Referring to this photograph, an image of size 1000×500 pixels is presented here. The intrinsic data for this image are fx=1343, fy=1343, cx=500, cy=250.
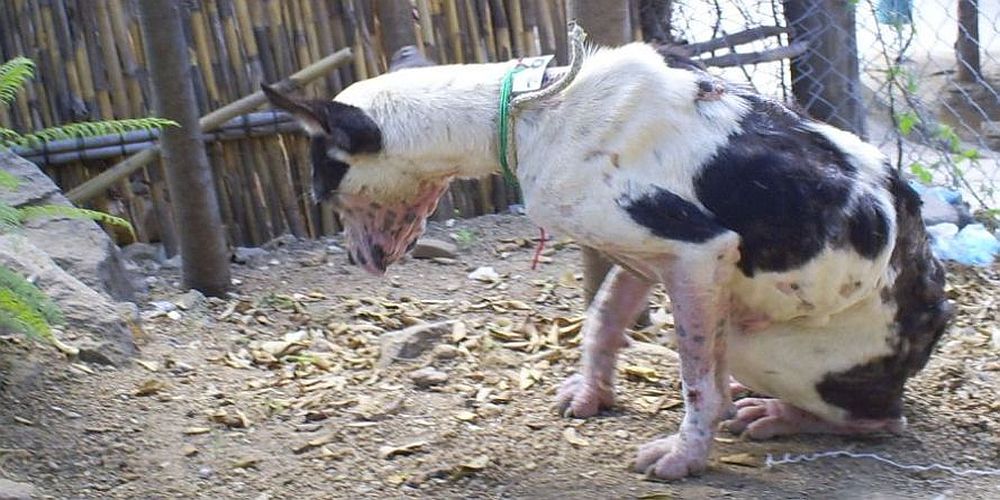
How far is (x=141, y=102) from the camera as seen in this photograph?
22.6ft

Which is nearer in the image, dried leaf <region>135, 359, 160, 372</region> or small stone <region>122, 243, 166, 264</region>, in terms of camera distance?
dried leaf <region>135, 359, 160, 372</region>

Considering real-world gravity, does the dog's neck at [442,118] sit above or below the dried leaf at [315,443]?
above

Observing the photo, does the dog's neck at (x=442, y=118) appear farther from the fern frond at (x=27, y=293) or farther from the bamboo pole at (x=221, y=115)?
the bamboo pole at (x=221, y=115)

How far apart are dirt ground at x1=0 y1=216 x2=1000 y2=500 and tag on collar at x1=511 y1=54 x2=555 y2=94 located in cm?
112

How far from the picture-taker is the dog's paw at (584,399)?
441 centimetres

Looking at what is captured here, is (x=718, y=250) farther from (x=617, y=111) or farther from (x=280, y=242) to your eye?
(x=280, y=242)

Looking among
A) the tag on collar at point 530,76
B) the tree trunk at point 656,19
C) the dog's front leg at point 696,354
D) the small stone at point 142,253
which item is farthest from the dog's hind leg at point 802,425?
the tree trunk at point 656,19

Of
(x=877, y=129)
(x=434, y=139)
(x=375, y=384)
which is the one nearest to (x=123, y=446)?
(x=375, y=384)

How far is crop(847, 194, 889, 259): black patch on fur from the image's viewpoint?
12.7 ft

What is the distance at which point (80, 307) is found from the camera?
476 centimetres

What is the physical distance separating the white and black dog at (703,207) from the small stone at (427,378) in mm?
621

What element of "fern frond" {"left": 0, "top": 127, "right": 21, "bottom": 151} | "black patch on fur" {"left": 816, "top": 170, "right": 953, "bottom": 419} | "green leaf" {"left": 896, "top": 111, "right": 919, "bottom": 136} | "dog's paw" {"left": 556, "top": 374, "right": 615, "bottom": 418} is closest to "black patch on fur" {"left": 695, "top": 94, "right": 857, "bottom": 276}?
"black patch on fur" {"left": 816, "top": 170, "right": 953, "bottom": 419}

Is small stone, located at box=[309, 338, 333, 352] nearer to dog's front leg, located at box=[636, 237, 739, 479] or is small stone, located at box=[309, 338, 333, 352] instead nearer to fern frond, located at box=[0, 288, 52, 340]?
fern frond, located at box=[0, 288, 52, 340]

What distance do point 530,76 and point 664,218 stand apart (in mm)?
614
